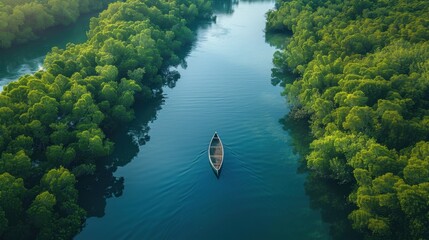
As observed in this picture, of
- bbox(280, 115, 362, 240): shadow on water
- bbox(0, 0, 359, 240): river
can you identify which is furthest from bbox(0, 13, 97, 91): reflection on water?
bbox(280, 115, 362, 240): shadow on water

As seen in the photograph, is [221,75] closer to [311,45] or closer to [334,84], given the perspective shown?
[311,45]

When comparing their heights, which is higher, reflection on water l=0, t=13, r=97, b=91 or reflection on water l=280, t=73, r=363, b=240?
reflection on water l=280, t=73, r=363, b=240

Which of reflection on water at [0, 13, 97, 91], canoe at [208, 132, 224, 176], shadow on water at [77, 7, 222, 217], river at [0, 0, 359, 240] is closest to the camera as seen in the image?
river at [0, 0, 359, 240]

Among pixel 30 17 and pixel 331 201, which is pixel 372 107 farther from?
pixel 30 17

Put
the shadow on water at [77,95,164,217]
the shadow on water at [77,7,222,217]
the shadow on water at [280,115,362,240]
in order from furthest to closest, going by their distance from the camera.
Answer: the shadow on water at [77,7,222,217]
the shadow on water at [77,95,164,217]
the shadow on water at [280,115,362,240]

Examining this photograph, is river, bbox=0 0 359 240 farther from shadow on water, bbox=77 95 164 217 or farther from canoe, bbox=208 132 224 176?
canoe, bbox=208 132 224 176

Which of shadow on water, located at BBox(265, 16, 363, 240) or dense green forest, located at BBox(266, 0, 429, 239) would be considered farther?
shadow on water, located at BBox(265, 16, 363, 240)
